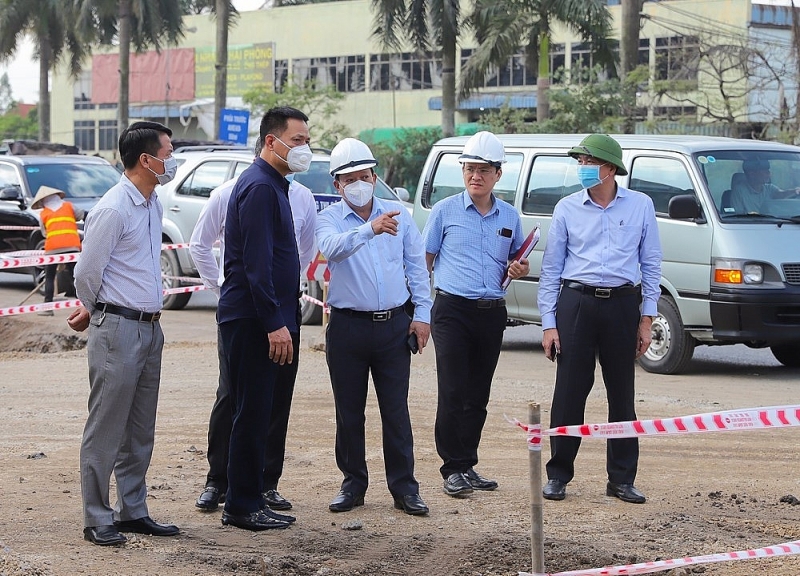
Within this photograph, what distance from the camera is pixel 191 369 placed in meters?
11.6

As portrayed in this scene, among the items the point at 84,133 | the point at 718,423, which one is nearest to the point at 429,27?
the point at 718,423

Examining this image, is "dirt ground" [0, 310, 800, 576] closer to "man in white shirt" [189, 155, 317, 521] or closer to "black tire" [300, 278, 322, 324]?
"man in white shirt" [189, 155, 317, 521]

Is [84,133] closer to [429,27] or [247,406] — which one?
[429,27]

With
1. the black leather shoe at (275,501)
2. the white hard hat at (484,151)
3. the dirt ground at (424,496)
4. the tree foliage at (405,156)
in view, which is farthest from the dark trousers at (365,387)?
the tree foliage at (405,156)

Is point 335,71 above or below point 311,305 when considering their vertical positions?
above

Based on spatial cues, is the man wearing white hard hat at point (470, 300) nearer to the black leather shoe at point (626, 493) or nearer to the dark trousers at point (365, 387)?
the dark trousers at point (365, 387)

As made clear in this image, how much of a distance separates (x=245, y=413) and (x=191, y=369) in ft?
17.6

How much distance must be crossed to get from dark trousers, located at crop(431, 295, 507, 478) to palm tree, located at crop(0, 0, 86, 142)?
4674cm

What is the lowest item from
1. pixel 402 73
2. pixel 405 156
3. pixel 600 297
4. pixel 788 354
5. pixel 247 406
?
pixel 788 354

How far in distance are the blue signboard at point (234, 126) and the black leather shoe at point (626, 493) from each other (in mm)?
28562

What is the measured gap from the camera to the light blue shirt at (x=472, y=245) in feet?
23.9

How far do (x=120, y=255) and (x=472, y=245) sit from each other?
7.15 feet

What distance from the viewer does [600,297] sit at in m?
6.99

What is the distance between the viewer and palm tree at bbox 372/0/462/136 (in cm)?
3769
